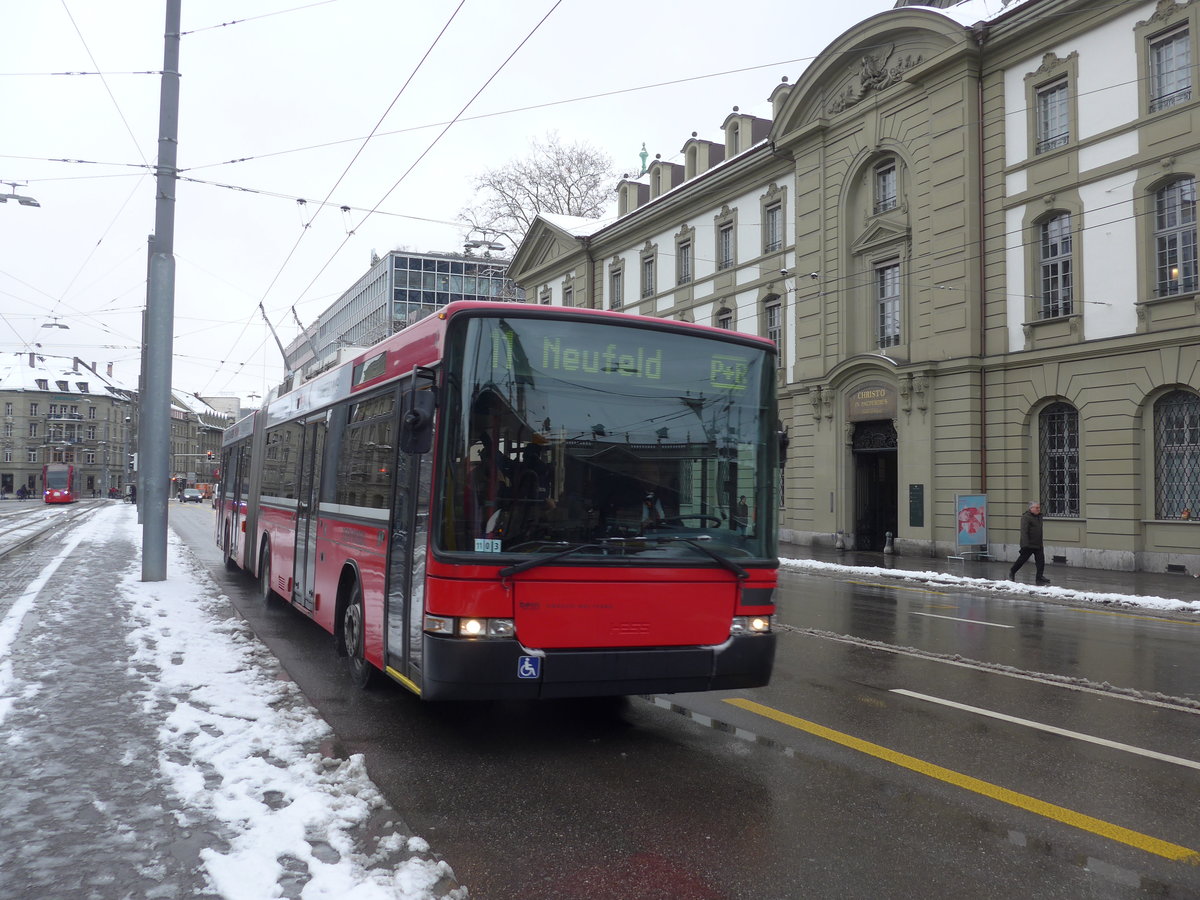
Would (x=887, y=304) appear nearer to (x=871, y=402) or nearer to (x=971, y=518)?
(x=871, y=402)

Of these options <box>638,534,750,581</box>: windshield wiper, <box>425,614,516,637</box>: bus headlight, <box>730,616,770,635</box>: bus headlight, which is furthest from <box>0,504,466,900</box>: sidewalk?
<box>730,616,770,635</box>: bus headlight

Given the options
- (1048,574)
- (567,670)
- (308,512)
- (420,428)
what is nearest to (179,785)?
(567,670)

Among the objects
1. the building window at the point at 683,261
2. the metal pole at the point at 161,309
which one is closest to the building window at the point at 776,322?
the building window at the point at 683,261

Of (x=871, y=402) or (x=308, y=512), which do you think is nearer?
(x=308, y=512)

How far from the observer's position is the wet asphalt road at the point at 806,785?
4039 mm

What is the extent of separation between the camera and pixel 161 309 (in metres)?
14.4

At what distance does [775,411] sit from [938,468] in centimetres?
2029

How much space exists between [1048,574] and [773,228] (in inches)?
616

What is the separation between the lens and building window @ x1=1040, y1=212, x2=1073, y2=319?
22.7 metres

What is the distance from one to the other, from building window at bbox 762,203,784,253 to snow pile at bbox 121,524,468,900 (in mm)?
25748

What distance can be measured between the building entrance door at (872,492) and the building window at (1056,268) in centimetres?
624

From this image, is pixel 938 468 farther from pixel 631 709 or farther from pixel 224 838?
pixel 224 838

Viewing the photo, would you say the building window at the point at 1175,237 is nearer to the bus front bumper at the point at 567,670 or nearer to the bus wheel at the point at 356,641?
the bus front bumper at the point at 567,670

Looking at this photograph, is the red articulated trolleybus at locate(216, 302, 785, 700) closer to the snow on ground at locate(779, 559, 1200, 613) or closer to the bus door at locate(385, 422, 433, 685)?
the bus door at locate(385, 422, 433, 685)
